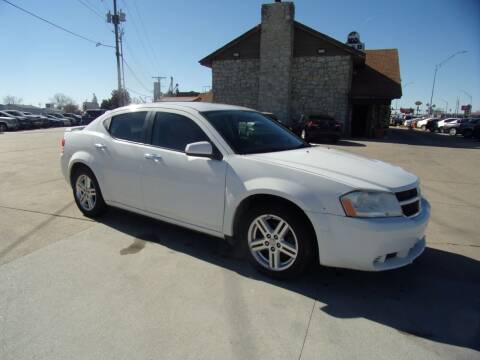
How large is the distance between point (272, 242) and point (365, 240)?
0.85 metres

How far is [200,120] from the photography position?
12.9 feet

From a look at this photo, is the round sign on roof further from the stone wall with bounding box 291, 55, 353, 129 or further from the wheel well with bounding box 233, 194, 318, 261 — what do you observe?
the wheel well with bounding box 233, 194, 318, 261

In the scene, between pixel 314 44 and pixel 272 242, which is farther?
pixel 314 44

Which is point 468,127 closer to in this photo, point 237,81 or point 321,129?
point 321,129

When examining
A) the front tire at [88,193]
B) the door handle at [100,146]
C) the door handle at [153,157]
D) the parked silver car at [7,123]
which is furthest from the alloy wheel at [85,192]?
the parked silver car at [7,123]

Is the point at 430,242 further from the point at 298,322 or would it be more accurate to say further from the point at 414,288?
the point at 298,322

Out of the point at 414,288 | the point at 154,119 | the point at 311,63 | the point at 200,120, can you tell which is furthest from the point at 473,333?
the point at 311,63

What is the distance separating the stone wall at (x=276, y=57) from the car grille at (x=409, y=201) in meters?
22.3

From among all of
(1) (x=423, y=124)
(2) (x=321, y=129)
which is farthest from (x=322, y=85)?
(1) (x=423, y=124)

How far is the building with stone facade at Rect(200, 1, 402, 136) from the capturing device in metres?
Result: 23.9

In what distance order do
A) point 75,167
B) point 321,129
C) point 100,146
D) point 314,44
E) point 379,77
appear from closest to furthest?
point 100,146 → point 75,167 → point 321,129 → point 314,44 → point 379,77

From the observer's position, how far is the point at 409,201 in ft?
10.6

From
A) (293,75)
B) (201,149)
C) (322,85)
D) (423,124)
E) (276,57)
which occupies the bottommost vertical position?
(201,149)

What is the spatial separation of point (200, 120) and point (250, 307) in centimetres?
201
